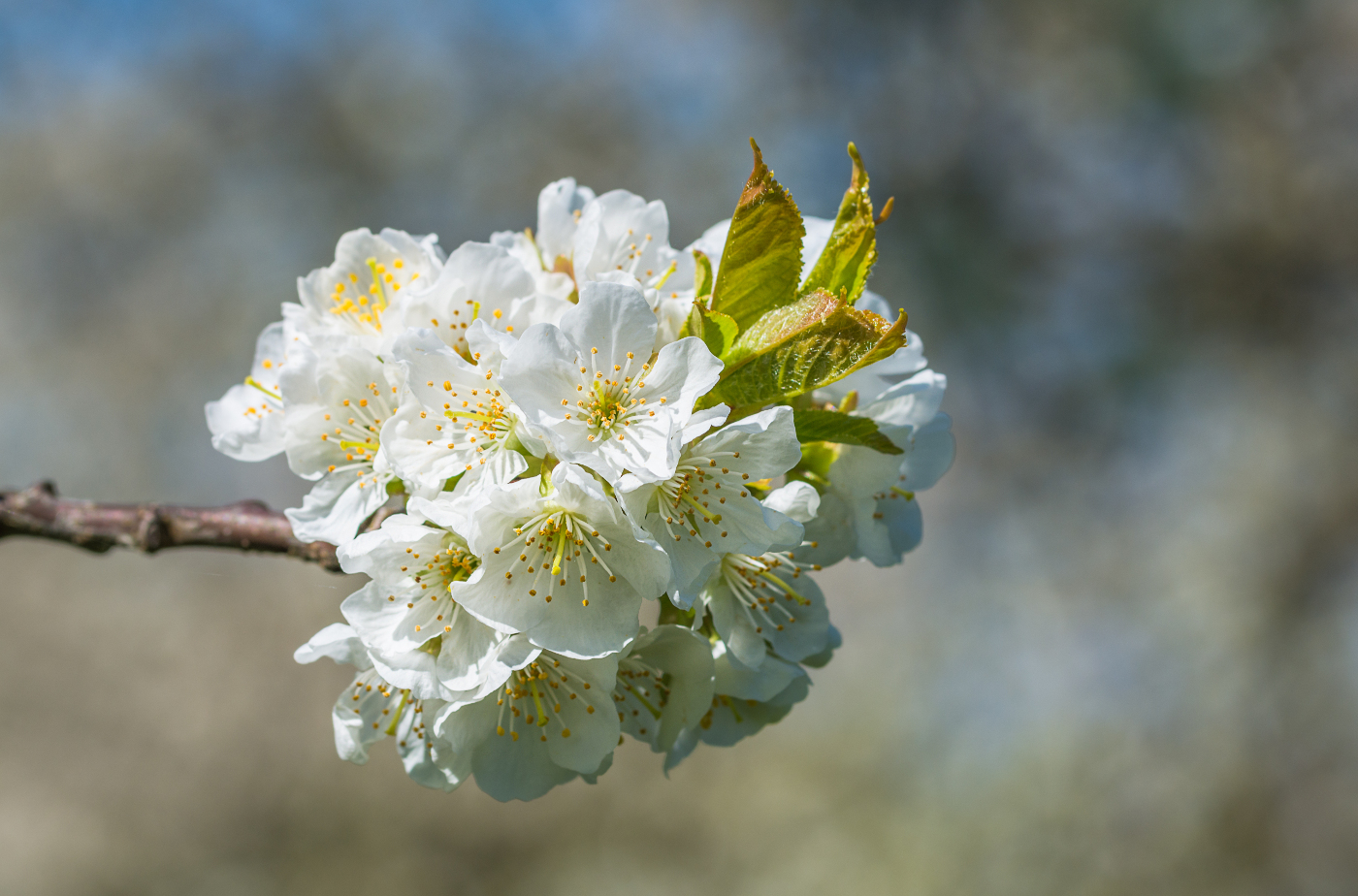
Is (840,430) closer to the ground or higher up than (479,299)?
closer to the ground

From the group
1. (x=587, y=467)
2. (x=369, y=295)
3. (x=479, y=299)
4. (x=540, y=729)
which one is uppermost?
(x=369, y=295)

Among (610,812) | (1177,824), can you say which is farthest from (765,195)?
(1177,824)

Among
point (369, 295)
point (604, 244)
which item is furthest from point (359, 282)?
point (604, 244)

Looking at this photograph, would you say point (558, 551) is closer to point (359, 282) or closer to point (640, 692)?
point (640, 692)

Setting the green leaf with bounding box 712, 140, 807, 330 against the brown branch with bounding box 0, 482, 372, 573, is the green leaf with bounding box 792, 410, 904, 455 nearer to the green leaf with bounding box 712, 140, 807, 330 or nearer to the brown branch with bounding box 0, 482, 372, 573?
the green leaf with bounding box 712, 140, 807, 330

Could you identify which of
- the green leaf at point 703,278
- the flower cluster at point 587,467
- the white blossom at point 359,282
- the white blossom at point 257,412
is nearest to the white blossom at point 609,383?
the flower cluster at point 587,467

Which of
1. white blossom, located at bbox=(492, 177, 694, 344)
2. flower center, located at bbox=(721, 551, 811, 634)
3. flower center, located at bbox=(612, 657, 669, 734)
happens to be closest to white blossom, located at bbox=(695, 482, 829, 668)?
flower center, located at bbox=(721, 551, 811, 634)

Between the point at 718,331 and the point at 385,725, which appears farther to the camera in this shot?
the point at 385,725
